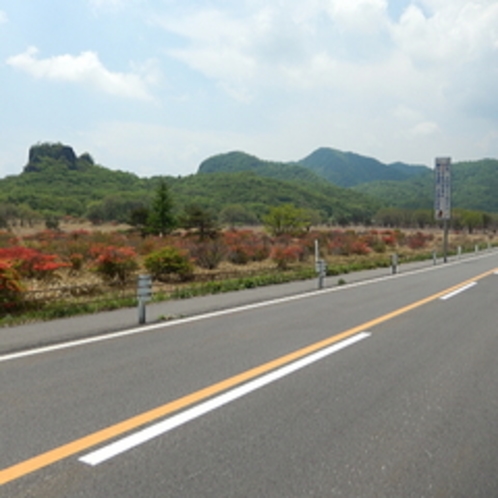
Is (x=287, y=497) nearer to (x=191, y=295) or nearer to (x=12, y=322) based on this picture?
(x=12, y=322)

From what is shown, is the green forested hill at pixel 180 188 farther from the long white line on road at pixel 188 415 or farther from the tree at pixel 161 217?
the long white line on road at pixel 188 415

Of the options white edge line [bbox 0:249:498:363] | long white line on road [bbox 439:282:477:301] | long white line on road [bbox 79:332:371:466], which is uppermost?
long white line on road [bbox 79:332:371:466]

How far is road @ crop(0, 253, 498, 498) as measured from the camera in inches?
132

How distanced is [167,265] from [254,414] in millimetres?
15303

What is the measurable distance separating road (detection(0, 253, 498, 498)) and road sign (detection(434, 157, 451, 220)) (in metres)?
26.7

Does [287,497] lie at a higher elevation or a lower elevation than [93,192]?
lower

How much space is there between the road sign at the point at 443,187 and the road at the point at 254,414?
26.7 metres

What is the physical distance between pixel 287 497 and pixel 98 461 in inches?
55.5

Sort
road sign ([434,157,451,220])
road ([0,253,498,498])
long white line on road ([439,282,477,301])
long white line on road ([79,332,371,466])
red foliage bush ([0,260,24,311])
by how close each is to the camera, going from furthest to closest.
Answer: road sign ([434,157,451,220]) → long white line on road ([439,282,477,301]) → red foliage bush ([0,260,24,311]) → long white line on road ([79,332,371,466]) → road ([0,253,498,498])

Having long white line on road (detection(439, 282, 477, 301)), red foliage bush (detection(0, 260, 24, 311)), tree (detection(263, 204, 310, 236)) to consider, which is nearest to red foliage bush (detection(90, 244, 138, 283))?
red foliage bush (detection(0, 260, 24, 311))

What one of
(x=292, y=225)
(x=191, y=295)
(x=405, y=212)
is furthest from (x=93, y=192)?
(x=191, y=295)

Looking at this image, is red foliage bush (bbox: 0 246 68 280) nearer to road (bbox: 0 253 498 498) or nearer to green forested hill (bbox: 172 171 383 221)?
road (bbox: 0 253 498 498)

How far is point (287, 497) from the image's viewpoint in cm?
313

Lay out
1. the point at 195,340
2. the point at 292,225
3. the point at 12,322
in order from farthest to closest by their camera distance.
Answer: the point at 292,225 < the point at 12,322 < the point at 195,340
